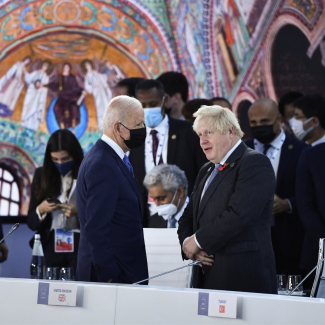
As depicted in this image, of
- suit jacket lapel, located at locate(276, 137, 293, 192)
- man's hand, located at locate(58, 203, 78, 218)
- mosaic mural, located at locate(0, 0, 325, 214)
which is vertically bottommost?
man's hand, located at locate(58, 203, 78, 218)

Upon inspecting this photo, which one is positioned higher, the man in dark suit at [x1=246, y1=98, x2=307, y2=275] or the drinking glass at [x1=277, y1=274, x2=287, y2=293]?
the man in dark suit at [x1=246, y1=98, x2=307, y2=275]

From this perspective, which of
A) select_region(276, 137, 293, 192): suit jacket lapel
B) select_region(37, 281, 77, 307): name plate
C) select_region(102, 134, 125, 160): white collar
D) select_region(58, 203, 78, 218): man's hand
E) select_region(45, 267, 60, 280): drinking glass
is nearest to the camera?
select_region(37, 281, 77, 307): name plate

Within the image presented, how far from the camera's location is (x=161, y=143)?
4.68 metres

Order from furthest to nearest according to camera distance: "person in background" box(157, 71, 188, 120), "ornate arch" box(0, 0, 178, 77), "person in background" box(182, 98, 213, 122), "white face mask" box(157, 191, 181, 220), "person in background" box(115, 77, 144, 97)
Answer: "ornate arch" box(0, 0, 178, 77)
"person in background" box(115, 77, 144, 97)
"person in background" box(157, 71, 188, 120)
"person in background" box(182, 98, 213, 122)
"white face mask" box(157, 191, 181, 220)

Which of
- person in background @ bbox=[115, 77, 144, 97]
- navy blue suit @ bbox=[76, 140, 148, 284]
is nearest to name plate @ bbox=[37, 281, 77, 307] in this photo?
navy blue suit @ bbox=[76, 140, 148, 284]

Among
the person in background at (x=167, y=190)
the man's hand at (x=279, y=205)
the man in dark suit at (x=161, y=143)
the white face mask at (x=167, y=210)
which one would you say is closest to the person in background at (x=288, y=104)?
the man in dark suit at (x=161, y=143)

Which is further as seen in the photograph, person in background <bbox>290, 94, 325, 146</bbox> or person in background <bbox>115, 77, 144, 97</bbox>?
person in background <bbox>115, 77, 144, 97</bbox>

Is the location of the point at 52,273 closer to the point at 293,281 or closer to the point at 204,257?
the point at 204,257

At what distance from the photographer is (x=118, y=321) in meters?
1.97

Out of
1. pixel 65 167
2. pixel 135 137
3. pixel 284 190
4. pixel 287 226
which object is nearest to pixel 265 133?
pixel 284 190

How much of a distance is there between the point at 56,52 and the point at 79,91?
83 centimetres

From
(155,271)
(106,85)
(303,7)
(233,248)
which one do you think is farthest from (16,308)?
(106,85)

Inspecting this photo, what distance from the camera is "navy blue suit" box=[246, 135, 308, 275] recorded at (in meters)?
4.45

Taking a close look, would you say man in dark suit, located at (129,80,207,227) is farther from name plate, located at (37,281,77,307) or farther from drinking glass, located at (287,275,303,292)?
name plate, located at (37,281,77,307)
